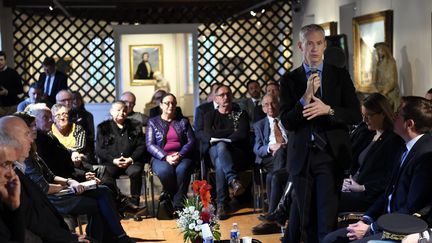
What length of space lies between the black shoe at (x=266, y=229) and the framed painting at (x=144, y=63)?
474cm

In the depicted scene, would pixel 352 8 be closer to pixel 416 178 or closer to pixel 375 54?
pixel 375 54

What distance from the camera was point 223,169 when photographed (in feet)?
16.9

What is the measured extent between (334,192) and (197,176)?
261 cm

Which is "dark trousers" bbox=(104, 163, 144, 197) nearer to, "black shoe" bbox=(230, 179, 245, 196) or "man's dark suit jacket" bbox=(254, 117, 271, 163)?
"black shoe" bbox=(230, 179, 245, 196)

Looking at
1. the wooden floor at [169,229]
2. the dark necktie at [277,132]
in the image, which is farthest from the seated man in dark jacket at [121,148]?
the dark necktie at [277,132]

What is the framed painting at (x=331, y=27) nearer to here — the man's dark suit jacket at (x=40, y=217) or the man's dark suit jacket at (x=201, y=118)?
the man's dark suit jacket at (x=201, y=118)

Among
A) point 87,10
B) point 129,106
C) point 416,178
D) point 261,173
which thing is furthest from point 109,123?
point 87,10

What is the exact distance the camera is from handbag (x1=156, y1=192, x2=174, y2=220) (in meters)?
5.12

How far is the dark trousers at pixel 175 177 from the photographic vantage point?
5145 millimetres

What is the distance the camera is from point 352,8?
7555 mm

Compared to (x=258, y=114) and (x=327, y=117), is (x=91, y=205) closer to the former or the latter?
(x=327, y=117)

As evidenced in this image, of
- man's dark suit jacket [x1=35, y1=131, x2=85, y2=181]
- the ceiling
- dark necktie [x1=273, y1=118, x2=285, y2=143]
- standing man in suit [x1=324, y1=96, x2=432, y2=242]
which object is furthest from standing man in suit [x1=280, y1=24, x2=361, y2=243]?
the ceiling

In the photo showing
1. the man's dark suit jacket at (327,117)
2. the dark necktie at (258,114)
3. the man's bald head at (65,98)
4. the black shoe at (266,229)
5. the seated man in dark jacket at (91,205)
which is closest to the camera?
the man's dark suit jacket at (327,117)

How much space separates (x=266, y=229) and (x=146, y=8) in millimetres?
5544
